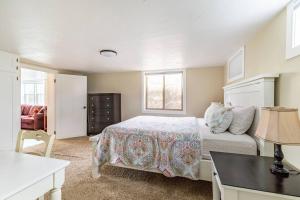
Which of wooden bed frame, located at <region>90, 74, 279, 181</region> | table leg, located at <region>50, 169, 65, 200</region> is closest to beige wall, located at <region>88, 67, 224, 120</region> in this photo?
wooden bed frame, located at <region>90, 74, 279, 181</region>

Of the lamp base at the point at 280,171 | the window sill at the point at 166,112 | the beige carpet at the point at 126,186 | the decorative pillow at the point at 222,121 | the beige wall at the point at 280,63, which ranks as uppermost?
the beige wall at the point at 280,63

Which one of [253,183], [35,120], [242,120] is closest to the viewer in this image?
[253,183]

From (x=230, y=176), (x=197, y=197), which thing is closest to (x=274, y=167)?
(x=230, y=176)

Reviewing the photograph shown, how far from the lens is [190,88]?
4.56 meters

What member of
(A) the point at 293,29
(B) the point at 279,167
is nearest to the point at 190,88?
(A) the point at 293,29

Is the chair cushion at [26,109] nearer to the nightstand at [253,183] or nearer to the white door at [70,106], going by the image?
the white door at [70,106]

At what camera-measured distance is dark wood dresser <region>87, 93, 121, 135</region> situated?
4.82 meters

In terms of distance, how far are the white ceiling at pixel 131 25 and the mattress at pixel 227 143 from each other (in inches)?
54.2

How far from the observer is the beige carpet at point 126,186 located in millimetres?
1927

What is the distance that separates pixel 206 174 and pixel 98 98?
386 cm

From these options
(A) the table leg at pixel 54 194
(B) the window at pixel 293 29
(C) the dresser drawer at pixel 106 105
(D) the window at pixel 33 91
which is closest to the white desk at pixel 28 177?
(A) the table leg at pixel 54 194

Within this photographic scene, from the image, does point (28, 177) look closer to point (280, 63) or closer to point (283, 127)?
point (283, 127)

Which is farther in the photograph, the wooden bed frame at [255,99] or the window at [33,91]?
the window at [33,91]

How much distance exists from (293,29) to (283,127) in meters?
0.99
